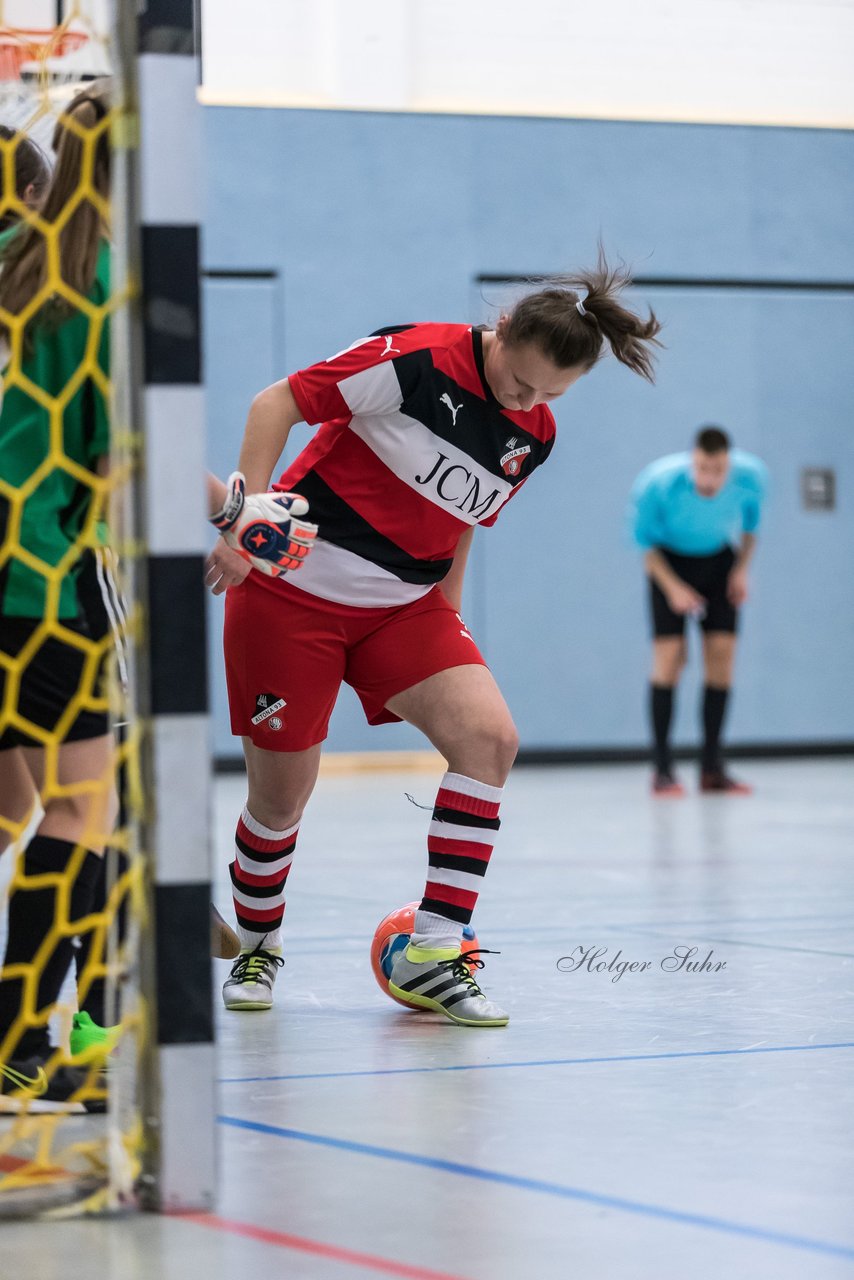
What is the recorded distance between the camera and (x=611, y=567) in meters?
11.0

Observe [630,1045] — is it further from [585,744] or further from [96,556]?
[585,744]

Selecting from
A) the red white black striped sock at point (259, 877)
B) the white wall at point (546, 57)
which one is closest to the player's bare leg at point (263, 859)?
the red white black striped sock at point (259, 877)

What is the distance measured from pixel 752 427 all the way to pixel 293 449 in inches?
113

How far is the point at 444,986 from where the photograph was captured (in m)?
3.02

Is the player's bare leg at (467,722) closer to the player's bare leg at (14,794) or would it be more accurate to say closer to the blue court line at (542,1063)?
the blue court line at (542,1063)

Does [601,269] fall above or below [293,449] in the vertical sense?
above

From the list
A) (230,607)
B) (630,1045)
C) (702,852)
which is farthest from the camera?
(702,852)

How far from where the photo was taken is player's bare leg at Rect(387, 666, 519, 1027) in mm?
3076

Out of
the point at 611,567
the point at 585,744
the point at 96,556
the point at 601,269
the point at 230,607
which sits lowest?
the point at 585,744

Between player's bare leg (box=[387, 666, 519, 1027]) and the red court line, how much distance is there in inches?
49.2

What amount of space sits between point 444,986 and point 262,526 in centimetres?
103

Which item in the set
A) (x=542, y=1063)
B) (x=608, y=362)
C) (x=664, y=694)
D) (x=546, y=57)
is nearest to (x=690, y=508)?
(x=664, y=694)

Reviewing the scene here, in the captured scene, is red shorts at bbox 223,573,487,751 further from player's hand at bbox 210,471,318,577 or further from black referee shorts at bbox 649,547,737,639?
black referee shorts at bbox 649,547,737,639

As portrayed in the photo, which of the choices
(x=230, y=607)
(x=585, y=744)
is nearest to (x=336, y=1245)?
(x=230, y=607)
